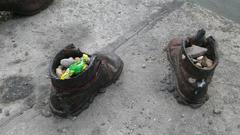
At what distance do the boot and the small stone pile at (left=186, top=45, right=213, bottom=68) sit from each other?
0.02m

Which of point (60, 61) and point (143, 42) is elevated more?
point (60, 61)

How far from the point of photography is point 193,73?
2430 mm

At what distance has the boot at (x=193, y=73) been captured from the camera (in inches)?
95.3

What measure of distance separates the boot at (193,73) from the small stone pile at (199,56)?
0.02 m

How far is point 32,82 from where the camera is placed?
2893mm

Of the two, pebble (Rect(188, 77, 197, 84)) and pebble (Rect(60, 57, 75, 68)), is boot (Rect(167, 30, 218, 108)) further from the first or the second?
pebble (Rect(60, 57, 75, 68))

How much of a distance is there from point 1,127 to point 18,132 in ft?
0.47

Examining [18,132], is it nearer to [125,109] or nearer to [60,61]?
[60,61]

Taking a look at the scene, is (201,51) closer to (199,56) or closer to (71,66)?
(199,56)

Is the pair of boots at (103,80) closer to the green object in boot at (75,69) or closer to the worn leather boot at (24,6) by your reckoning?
the green object in boot at (75,69)

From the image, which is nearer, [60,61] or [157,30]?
[60,61]

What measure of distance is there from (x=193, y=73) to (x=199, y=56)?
0.68 feet

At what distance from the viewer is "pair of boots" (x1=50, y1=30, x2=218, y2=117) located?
2416mm

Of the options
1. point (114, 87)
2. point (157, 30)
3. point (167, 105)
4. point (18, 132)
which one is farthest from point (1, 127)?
point (157, 30)
